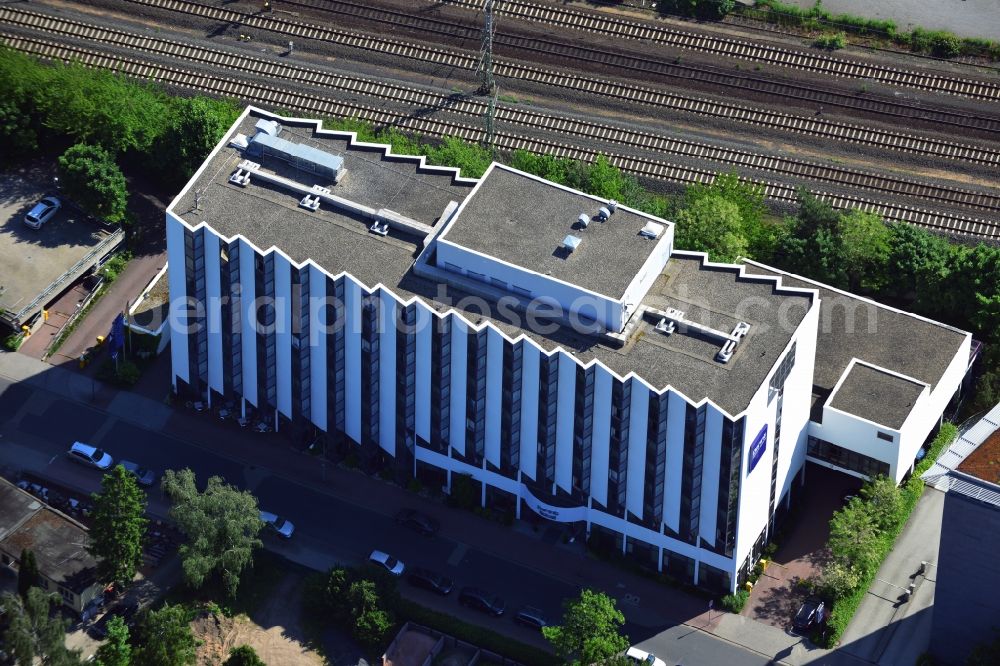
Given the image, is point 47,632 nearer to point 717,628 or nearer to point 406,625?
point 406,625

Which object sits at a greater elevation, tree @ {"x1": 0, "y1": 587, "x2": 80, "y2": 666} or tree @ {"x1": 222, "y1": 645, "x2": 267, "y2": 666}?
tree @ {"x1": 222, "y1": 645, "x2": 267, "y2": 666}

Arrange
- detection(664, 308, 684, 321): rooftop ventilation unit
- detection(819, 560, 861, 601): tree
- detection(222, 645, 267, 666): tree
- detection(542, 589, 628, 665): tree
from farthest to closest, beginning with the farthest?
detection(819, 560, 861, 601): tree < detection(664, 308, 684, 321): rooftop ventilation unit < detection(222, 645, 267, 666): tree < detection(542, 589, 628, 665): tree

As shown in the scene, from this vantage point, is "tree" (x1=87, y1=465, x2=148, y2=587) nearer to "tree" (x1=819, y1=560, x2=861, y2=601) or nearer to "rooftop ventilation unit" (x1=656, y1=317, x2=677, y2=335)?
"rooftop ventilation unit" (x1=656, y1=317, x2=677, y2=335)

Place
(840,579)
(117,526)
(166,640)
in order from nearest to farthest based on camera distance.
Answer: (166,640), (117,526), (840,579)

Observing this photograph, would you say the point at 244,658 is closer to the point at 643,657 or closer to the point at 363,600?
the point at 363,600

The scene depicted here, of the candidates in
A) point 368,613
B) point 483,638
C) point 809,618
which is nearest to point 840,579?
point 809,618

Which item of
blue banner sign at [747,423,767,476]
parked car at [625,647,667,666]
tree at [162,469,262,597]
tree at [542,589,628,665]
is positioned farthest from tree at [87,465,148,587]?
blue banner sign at [747,423,767,476]

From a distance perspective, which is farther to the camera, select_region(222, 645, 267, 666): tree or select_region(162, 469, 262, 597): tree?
select_region(162, 469, 262, 597): tree

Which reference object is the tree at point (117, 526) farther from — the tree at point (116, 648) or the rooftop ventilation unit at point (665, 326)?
the rooftop ventilation unit at point (665, 326)
